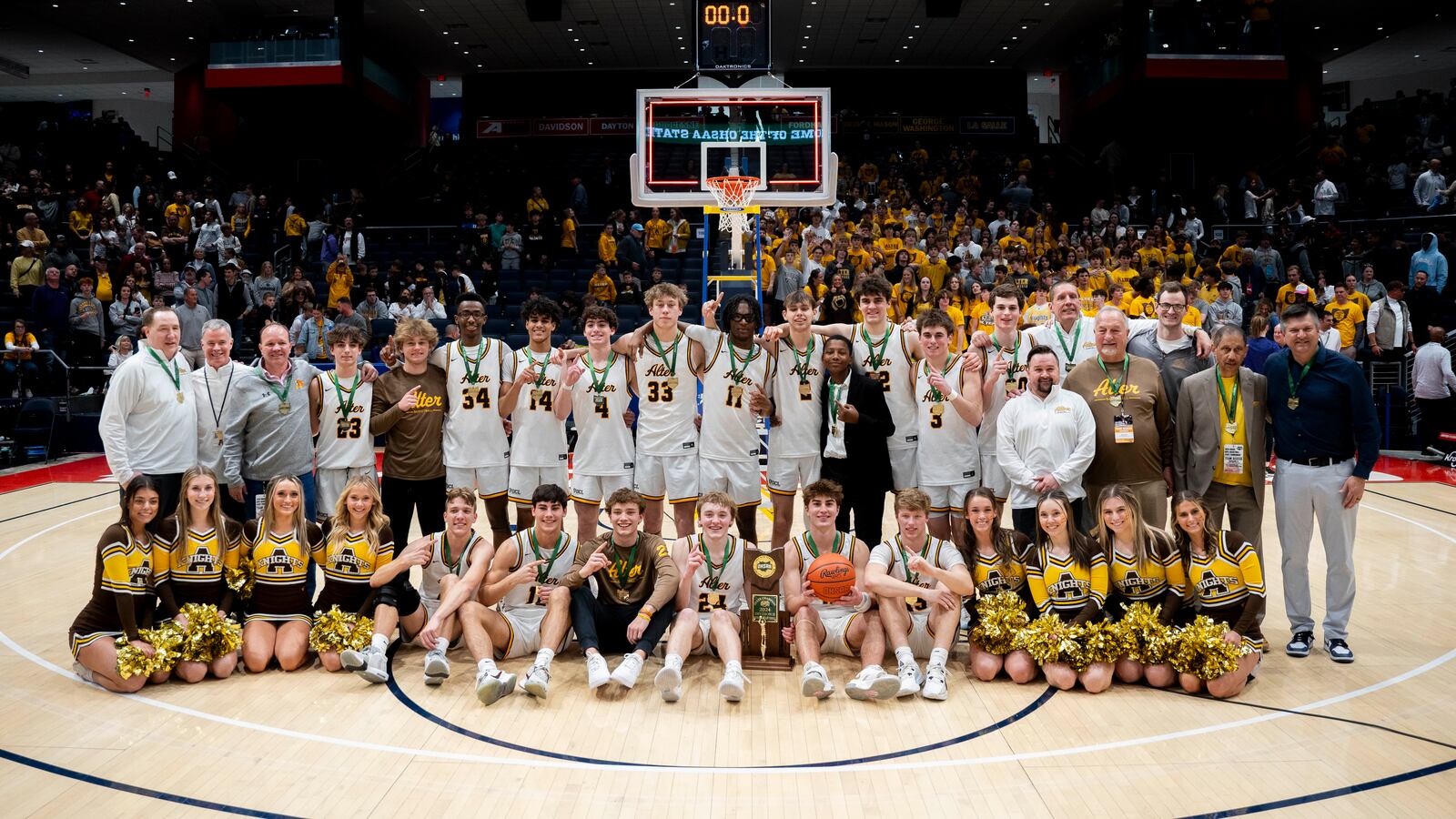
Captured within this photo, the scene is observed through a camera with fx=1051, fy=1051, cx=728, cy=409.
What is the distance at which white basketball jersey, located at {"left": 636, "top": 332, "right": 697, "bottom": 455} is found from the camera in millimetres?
6895

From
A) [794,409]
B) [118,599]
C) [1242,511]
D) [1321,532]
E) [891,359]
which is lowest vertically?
[118,599]

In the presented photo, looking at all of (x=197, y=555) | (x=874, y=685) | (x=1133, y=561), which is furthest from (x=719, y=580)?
(x=197, y=555)

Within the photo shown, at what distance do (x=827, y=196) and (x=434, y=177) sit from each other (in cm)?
1606

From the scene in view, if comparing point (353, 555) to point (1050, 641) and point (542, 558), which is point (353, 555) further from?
point (1050, 641)

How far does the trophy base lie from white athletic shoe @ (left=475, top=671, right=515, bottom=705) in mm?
1337

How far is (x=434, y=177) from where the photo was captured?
2594cm

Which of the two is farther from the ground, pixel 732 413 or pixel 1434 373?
pixel 1434 373

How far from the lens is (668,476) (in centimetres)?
693

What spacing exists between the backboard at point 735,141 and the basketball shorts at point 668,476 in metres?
6.39

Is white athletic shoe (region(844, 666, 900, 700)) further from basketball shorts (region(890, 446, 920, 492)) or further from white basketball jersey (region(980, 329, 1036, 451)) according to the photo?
white basketball jersey (region(980, 329, 1036, 451))

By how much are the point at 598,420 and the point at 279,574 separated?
216 cm

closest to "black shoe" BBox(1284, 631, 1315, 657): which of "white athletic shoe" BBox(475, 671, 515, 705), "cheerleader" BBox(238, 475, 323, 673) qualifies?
"white athletic shoe" BBox(475, 671, 515, 705)

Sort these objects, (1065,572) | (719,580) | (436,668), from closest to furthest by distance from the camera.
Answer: (436,668)
(1065,572)
(719,580)

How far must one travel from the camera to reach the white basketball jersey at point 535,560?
237 inches
